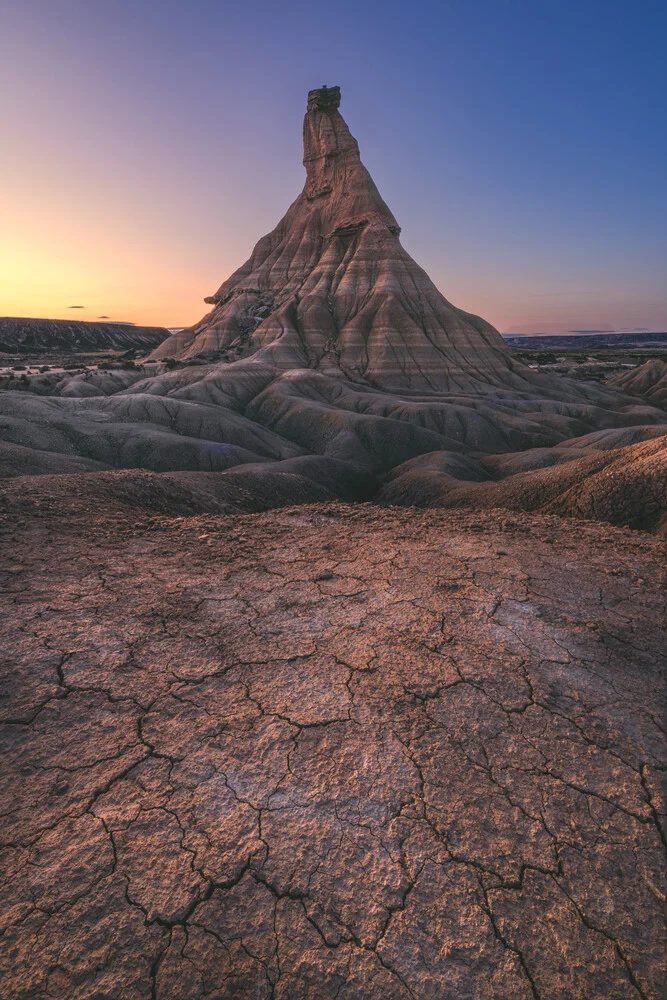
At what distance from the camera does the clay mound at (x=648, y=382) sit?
51684mm

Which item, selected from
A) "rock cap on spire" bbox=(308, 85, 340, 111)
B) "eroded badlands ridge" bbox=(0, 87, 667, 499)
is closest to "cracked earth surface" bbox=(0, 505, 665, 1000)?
"eroded badlands ridge" bbox=(0, 87, 667, 499)

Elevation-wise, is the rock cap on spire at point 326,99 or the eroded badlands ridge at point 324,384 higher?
the rock cap on spire at point 326,99

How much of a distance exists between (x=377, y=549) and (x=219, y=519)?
3070 millimetres

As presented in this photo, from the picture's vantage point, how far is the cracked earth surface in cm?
199

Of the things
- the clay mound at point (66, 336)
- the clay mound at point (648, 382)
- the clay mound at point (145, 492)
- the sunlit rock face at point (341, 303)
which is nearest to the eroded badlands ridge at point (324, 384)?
the sunlit rock face at point (341, 303)

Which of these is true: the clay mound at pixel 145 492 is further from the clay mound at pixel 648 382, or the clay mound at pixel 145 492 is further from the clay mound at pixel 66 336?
the clay mound at pixel 66 336

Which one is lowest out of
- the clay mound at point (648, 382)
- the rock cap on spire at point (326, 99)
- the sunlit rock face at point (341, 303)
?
the clay mound at point (648, 382)

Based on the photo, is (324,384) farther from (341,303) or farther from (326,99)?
(326,99)

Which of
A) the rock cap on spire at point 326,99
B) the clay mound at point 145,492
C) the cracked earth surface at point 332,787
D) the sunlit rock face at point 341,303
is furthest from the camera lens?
the rock cap on spire at point 326,99

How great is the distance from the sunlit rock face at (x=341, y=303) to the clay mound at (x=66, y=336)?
6148 cm

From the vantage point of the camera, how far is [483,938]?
2059mm

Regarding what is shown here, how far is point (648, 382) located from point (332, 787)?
70671 mm

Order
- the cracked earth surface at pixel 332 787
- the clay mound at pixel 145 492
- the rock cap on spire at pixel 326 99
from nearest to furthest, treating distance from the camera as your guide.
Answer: the cracked earth surface at pixel 332 787 < the clay mound at pixel 145 492 < the rock cap on spire at pixel 326 99

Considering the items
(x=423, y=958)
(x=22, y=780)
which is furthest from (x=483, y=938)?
(x=22, y=780)
